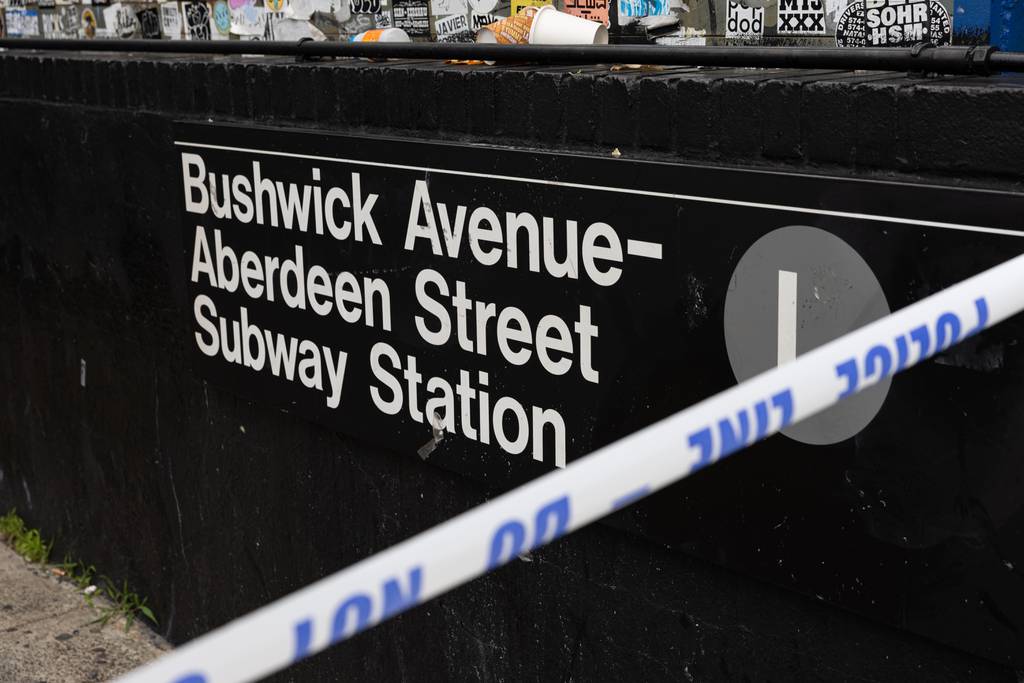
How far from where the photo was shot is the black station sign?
1.85 m

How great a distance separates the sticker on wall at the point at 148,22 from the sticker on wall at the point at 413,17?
150 cm

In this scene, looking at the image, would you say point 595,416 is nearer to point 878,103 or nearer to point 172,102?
point 878,103

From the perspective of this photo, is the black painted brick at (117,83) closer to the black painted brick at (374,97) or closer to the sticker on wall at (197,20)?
the sticker on wall at (197,20)

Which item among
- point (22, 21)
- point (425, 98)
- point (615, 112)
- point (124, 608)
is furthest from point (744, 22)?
point (22, 21)

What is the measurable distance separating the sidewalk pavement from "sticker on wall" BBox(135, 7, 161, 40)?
7.01 feet

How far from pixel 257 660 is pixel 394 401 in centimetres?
197

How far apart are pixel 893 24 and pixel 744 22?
370 millimetres

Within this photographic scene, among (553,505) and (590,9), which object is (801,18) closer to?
(590,9)

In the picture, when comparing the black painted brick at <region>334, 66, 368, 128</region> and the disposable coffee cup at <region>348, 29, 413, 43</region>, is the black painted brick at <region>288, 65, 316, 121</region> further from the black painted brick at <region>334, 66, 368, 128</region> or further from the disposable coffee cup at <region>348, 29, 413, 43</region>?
the disposable coffee cup at <region>348, 29, 413, 43</region>

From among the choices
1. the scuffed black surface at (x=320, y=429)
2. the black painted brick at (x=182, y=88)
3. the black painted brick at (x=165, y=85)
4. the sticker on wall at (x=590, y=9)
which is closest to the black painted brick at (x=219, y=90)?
the scuffed black surface at (x=320, y=429)

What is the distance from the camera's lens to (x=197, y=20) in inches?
180

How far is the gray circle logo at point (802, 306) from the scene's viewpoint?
1.92 metres

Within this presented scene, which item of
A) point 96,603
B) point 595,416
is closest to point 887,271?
point 595,416

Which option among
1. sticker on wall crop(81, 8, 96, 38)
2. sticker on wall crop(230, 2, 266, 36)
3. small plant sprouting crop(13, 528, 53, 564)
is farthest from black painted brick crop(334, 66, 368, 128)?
small plant sprouting crop(13, 528, 53, 564)
